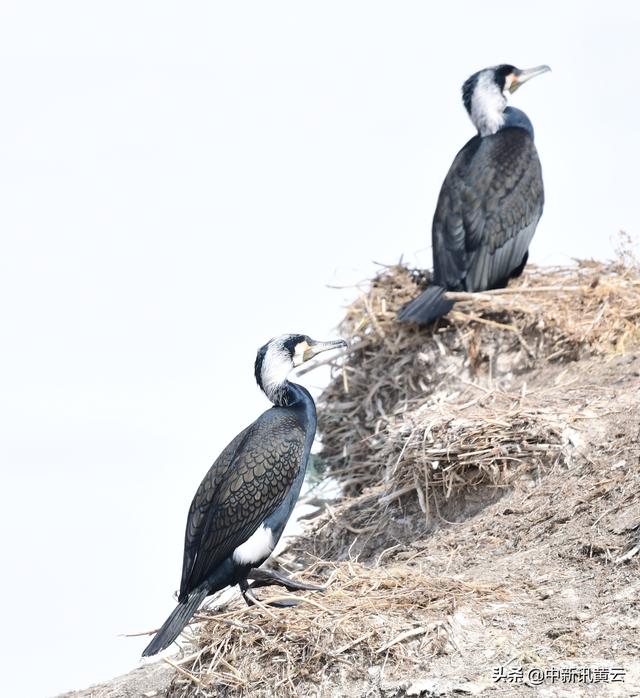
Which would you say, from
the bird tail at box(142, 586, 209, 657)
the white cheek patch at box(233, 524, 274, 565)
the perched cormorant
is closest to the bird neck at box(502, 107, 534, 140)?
the perched cormorant

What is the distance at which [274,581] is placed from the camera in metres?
6.38

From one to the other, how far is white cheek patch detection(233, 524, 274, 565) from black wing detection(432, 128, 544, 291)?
3.29m

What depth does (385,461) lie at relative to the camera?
320 inches

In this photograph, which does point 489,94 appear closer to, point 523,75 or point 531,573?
point 523,75

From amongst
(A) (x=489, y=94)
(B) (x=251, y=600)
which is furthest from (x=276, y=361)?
(A) (x=489, y=94)

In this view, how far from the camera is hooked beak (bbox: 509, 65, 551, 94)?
1014cm

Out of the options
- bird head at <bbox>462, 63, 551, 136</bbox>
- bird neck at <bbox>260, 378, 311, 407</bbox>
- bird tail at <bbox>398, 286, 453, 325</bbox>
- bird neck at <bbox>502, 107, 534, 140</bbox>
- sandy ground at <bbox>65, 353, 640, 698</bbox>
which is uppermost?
bird head at <bbox>462, 63, 551, 136</bbox>

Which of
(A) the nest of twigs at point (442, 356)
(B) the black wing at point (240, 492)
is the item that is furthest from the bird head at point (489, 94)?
(B) the black wing at point (240, 492)

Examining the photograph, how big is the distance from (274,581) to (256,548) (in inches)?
7.1

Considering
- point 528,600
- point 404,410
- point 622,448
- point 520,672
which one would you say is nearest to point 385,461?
point 404,410

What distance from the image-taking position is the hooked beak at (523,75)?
10.1 m

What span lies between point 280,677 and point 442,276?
4.24m

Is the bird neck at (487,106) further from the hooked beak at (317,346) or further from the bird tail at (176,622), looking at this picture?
the bird tail at (176,622)

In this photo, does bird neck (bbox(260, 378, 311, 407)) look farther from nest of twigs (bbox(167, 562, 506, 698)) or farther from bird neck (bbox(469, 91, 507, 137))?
bird neck (bbox(469, 91, 507, 137))
